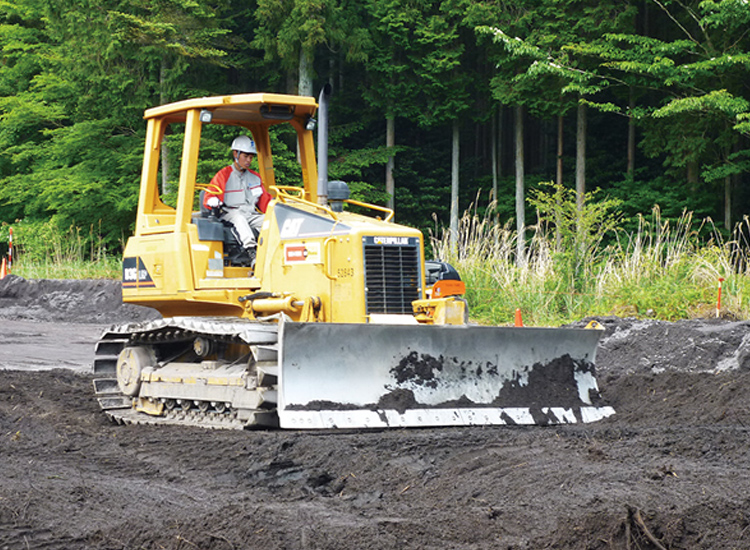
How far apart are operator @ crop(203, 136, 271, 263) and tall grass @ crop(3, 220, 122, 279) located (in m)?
15.0

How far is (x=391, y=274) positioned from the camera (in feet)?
26.2

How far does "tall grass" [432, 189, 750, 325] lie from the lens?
13484mm

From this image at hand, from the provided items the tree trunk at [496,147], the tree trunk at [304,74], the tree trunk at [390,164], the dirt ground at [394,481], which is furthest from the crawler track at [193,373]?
the tree trunk at [496,147]

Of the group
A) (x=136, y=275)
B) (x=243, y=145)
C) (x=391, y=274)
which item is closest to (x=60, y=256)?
(x=136, y=275)

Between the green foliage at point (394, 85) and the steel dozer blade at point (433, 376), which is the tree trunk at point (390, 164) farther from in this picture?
the steel dozer blade at point (433, 376)

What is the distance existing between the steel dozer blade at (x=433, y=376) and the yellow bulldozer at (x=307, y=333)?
0.04 feet

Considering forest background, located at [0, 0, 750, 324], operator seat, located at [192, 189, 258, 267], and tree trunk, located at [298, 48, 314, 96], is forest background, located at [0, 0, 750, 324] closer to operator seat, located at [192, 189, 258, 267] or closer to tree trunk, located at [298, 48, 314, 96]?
tree trunk, located at [298, 48, 314, 96]

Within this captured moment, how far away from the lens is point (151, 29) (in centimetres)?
2252

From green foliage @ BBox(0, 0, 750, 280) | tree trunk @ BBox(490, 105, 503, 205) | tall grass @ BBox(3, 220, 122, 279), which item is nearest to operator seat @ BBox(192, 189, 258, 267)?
green foliage @ BBox(0, 0, 750, 280)

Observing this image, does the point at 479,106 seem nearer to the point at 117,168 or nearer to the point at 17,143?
the point at 117,168

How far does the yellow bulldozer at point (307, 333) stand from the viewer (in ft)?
23.9

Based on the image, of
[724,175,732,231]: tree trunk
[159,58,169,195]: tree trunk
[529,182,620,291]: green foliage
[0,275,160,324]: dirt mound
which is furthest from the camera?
[159,58,169,195]: tree trunk

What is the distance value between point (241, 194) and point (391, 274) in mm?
1649

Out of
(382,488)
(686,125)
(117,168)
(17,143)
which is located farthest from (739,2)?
(17,143)
